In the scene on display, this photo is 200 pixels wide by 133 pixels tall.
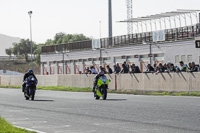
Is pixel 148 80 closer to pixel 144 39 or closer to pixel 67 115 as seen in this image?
pixel 67 115

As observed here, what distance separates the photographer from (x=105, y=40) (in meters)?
59.1

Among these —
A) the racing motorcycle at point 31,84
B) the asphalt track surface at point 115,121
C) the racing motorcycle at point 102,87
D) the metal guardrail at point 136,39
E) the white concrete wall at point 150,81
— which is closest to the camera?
the asphalt track surface at point 115,121

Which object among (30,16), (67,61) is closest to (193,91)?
(67,61)

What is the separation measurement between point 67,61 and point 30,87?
4301 cm

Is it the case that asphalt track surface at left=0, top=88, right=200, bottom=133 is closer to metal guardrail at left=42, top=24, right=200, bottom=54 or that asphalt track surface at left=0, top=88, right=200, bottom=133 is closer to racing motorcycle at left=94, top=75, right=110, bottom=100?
racing motorcycle at left=94, top=75, right=110, bottom=100

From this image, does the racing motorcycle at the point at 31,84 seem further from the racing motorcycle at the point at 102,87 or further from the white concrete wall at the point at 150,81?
the white concrete wall at the point at 150,81

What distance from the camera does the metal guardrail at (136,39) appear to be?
1746 inches

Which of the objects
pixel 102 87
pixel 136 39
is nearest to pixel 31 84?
pixel 102 87

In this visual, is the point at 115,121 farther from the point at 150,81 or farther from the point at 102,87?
the point at 150,81

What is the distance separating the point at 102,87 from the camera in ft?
77.1

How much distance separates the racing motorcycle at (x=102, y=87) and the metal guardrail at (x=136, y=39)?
20.7m

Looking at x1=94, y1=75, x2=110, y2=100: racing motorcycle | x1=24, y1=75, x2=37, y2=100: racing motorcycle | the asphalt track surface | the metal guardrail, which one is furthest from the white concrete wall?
the metal guardrail

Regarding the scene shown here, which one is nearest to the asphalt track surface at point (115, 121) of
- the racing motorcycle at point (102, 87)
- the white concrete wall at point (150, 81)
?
the racing motorcycle at point (102, 87)

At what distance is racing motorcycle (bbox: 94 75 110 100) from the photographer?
76.5ft
